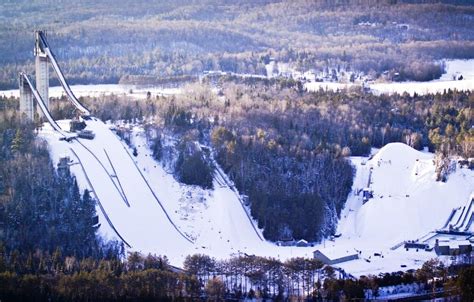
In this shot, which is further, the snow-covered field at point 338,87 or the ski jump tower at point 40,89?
the snow-covered field at point 338,87

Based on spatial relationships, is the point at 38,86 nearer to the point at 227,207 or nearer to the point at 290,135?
the point at 227,207

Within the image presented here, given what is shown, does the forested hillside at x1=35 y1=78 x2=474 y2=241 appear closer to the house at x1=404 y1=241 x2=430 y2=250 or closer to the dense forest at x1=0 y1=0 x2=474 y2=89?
the house at x1=404 y1=241 x2=430 y2=250

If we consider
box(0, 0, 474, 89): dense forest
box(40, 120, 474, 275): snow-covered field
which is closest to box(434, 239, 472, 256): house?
box(40, 120, 474, 275): snow-covered field

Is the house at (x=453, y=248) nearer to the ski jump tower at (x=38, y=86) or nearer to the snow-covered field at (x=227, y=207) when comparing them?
the snow-covered field at (x=227, y=207)

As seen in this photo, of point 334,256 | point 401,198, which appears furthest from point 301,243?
point 401,198

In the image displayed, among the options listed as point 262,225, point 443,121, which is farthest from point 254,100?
point 262,225

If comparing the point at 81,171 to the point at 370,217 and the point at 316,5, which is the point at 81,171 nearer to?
the point at 370,217

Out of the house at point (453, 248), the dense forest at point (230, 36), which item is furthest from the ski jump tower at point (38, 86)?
the house at point (453, 248)
